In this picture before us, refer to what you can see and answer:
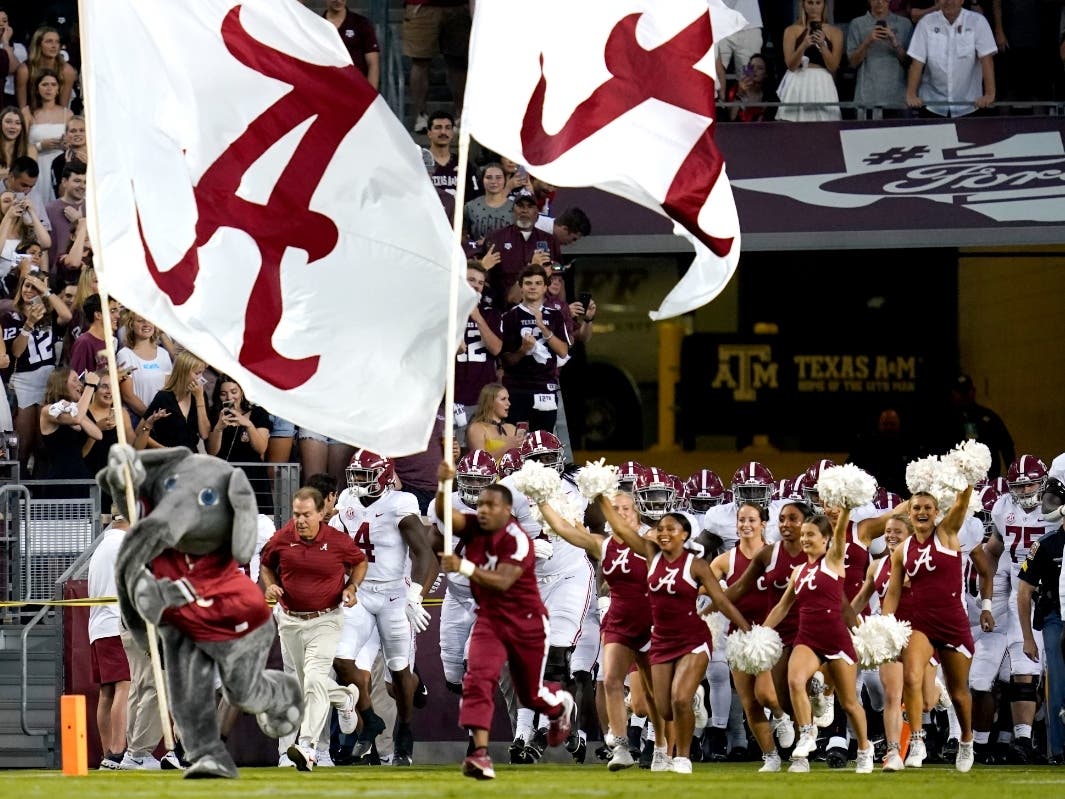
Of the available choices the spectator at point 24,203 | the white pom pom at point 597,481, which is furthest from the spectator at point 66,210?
the white pom pom at point 597,481

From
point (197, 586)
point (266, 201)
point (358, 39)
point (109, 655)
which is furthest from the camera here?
point (358, 39)

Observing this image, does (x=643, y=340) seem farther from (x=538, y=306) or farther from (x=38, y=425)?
(x=38, y=425)

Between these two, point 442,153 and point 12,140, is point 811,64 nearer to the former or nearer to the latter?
point 442,153

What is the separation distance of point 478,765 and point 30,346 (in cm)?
723

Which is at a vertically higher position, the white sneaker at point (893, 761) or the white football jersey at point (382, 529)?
the white football jersey at point (382, 529)

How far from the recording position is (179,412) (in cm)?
1698

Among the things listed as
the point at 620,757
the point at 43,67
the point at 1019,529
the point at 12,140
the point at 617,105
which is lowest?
the point at 620,757

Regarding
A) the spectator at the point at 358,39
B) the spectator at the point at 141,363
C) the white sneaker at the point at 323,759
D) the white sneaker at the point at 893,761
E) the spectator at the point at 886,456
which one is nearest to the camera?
the white sneaker at the point at 893,761

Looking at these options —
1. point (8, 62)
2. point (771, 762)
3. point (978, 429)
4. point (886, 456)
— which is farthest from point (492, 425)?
point (978, 429)

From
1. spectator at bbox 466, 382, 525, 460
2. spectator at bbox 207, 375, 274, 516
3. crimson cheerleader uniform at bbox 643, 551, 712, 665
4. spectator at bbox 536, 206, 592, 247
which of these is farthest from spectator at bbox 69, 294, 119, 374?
crimson cheerleader uniform at bbox 643, 551, 712, 665

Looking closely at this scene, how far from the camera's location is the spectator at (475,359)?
19.1 m

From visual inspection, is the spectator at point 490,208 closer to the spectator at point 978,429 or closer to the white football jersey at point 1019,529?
the white football jersey at point 1019,529

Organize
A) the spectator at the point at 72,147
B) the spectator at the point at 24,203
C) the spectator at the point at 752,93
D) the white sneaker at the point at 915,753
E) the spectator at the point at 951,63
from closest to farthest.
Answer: the white sneaker at the point at 915,753 → the spectator at the point at 24,203 → the spectator at the point at 72,147 → the spectator at the point at 951,63 → the spectator at the point at 752,93

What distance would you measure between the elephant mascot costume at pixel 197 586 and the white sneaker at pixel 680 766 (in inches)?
123
